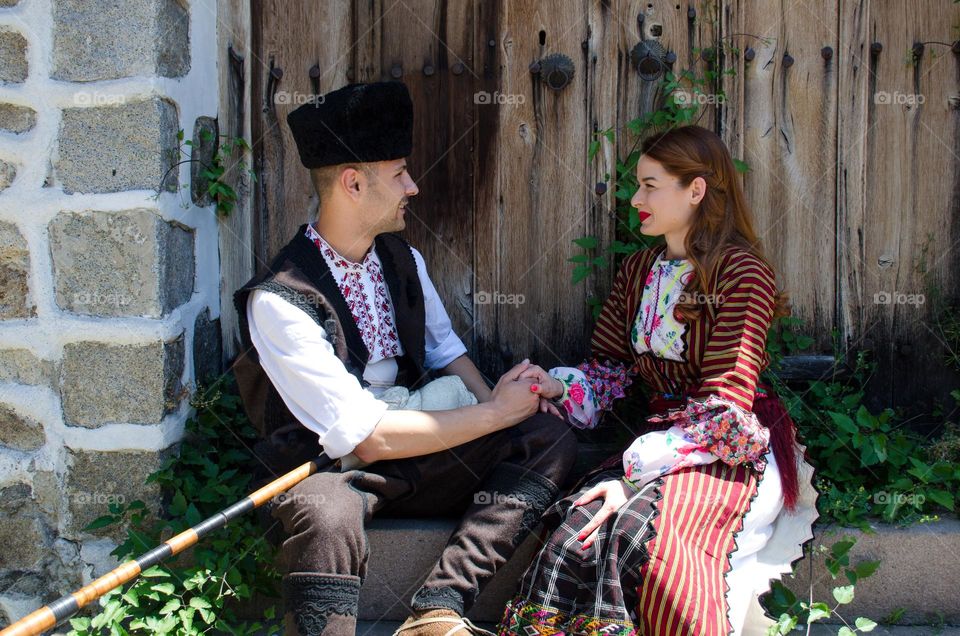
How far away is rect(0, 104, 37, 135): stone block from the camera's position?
251 cm

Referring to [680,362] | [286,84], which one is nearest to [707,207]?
[680,362]

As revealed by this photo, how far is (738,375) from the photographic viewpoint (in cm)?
227

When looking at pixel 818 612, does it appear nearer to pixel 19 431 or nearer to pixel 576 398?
pixel 576 398

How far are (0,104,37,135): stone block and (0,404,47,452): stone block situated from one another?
749 mm

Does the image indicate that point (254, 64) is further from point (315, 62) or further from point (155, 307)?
point (155, 307)

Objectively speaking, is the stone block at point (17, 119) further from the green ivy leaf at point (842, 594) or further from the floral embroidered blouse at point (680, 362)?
the green ivy leaf at point (842, 594)

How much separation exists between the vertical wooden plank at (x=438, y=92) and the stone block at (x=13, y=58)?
3.42ft

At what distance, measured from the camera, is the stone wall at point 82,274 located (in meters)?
2.50

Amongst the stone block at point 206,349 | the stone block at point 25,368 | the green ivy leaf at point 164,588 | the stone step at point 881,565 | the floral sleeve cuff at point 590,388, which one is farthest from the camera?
the stone block at point 206,349

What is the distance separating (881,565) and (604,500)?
82cm

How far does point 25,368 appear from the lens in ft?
8.42

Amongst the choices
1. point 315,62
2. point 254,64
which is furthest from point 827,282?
point 254,64

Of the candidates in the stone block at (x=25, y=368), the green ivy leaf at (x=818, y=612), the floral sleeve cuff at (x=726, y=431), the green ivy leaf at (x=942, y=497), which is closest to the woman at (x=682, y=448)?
the floral sleeve cuff at (x=726, y=431)

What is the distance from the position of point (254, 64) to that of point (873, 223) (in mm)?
2055
